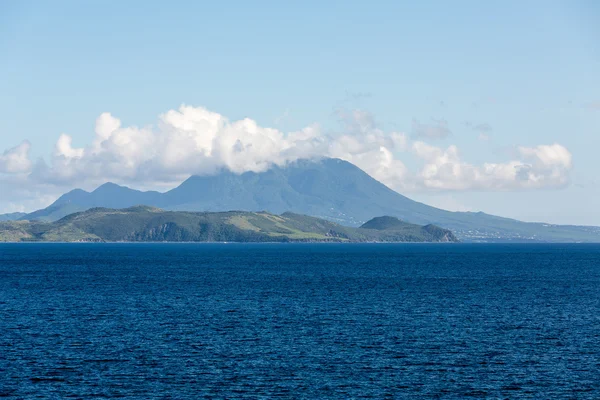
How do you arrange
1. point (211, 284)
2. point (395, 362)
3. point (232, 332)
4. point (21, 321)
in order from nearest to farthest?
point (395, 362)
point (232, 332)
point (21, 321)
point (211, 284)

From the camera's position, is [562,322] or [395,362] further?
[562,322]

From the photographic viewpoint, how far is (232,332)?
99125 millimetres

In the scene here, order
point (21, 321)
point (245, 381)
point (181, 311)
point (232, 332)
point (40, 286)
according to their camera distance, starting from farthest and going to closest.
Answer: point (40, 286) < point (181, 311) < point (21, 321) < point (232, 332) < point (245, 381)

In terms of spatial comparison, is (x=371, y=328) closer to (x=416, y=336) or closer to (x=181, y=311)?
(x=416, y=336)

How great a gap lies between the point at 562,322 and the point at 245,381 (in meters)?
57.0

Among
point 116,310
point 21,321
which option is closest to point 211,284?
point 116,310

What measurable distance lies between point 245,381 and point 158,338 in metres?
24.9

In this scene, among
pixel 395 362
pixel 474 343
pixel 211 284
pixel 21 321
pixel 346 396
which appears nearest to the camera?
pixel 346 396

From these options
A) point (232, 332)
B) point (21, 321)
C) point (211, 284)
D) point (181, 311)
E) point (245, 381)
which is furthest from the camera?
point (211, 284)

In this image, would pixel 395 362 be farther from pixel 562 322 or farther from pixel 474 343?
pixel 562 322

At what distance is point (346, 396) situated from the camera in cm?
6738

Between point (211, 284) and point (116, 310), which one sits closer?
point (116, 310)

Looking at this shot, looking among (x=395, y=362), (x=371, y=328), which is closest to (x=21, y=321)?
(x=371, y=328)

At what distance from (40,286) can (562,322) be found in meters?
111
